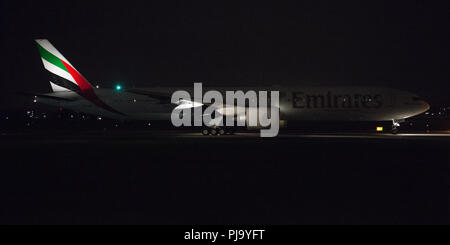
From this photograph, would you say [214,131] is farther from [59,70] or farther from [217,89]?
[59,70]

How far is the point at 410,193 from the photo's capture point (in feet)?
43.0

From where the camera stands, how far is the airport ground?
34.5ft

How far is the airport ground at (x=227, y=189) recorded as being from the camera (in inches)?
414

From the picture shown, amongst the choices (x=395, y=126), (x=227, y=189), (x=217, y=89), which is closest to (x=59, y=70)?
(x=217, y=89)

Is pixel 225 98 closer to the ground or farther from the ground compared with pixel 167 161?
farther from the ground

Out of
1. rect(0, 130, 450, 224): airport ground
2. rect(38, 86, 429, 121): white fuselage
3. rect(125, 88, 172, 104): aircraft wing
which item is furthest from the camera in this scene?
rect(125, 88, 172, 104): aircraft wing

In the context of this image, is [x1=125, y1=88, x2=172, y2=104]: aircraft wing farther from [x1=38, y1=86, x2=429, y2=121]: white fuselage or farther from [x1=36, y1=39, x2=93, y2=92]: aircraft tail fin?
[x1=36, y1=39, x2=93, y2=92]: aircraft tail fin

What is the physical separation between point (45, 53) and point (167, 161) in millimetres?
33267

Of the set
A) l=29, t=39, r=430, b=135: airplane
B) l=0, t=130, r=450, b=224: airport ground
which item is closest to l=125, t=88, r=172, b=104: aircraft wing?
l=29, t=39, r=430, b=135: airplane

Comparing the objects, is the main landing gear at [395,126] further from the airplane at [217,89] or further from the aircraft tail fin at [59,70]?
the aircraft tail fin at [59,70]

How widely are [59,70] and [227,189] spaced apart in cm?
3985

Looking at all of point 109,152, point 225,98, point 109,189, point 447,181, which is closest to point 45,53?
point 225,98

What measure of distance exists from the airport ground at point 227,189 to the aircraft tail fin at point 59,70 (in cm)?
2800
